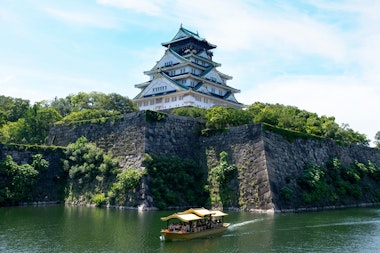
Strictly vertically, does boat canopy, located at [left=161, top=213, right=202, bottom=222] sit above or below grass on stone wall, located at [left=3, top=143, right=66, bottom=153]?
below

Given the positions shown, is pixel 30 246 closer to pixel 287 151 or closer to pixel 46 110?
pixel 287 151

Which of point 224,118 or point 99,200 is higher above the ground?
point 224,118

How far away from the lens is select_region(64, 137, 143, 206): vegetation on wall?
28.0 metres

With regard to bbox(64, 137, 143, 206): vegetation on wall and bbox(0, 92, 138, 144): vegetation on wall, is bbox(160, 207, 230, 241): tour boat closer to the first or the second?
bbox(64, 137, 143, 206): vegetation on wall

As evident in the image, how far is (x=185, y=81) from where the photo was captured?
152 feet

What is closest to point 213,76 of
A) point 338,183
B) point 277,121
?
point 277,121

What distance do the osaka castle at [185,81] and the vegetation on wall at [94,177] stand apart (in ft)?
46.7

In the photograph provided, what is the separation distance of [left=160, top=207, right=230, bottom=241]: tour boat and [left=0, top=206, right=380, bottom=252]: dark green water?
0.36 m

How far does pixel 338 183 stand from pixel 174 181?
1291cm

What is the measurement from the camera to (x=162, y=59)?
49.8 meters

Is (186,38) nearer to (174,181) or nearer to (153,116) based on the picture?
(153,116)

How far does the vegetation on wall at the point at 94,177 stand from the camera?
2798cm

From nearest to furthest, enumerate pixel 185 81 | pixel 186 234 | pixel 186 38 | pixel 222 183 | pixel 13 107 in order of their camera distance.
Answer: pixel 186 234
pixel 222 183
pixel 185 81
pixel 13 107
pixel 186 38

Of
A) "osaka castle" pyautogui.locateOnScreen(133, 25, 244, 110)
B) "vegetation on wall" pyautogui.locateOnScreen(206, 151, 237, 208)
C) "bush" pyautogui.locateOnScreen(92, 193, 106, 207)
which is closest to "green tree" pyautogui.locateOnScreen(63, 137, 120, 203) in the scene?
"bush" pyautogui.locateOnScreen(92, 193, 106, 207)
